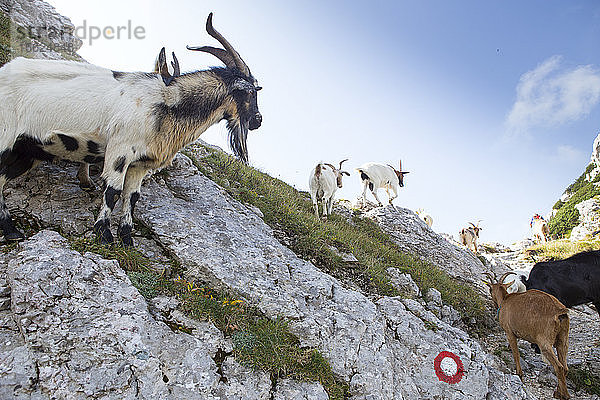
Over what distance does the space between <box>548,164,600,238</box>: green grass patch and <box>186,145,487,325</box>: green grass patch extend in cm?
3472

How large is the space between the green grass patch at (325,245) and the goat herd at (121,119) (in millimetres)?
2429

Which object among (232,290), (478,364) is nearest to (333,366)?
(232,290)

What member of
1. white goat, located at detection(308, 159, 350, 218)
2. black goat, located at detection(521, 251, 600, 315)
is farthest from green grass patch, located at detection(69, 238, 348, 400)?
black goat, located at detection(521, 251, 600, 315)

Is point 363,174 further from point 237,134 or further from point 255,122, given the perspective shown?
point 237,134

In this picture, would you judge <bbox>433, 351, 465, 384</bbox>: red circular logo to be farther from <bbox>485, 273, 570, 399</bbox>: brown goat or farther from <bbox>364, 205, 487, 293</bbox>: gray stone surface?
<bbox>364, 205, 487, 293</bbox>: gray stone surface

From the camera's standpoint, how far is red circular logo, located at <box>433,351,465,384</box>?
5.71 meters

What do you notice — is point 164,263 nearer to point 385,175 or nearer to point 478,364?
point 478,364

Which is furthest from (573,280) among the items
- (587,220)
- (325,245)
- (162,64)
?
(587,220)

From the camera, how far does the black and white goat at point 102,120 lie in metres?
5.12

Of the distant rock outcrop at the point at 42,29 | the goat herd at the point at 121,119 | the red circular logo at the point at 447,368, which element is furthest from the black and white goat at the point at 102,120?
the distant rock outcrop at the point at 42,29

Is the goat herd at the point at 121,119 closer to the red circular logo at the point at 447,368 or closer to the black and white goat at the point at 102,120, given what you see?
the black and white goat at the point at 102,120

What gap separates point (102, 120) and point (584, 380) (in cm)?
1088

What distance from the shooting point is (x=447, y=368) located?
231 inches

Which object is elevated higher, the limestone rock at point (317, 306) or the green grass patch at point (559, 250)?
the limestone rock at point (317, 306)
